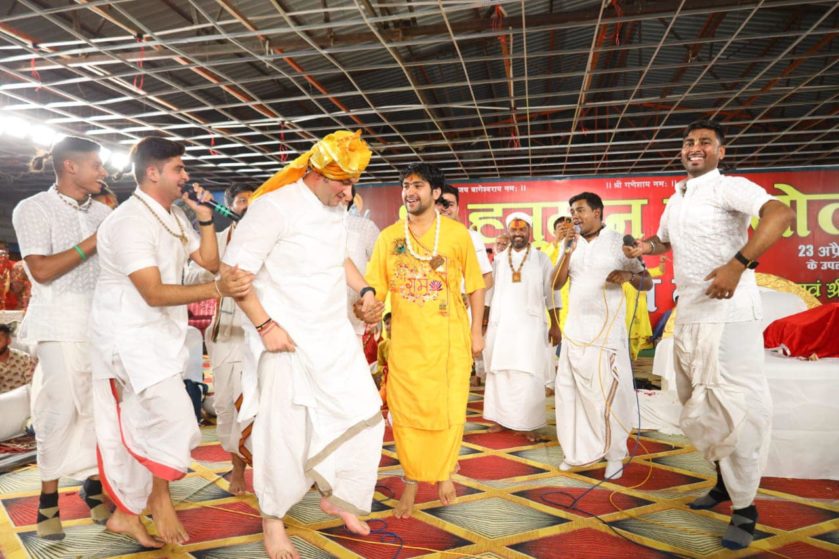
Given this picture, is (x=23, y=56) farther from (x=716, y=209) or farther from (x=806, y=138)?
(x=806, y=138)

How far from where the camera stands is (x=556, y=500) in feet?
10.0

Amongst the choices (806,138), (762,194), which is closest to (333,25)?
(762,194)

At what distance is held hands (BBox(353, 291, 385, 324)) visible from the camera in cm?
269

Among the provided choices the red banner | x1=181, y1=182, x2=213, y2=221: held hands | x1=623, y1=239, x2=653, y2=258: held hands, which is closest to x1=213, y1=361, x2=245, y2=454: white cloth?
x1=181, y1=182, x2=213, y2=221: held hands

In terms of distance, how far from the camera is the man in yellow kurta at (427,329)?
3004mm

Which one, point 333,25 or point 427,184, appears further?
point 333,25

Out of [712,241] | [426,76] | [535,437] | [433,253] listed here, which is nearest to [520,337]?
[535,437]

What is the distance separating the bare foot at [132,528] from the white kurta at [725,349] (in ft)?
8.00

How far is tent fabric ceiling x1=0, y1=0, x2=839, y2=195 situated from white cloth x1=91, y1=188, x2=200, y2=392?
3801mm

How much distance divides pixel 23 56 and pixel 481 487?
6.85m

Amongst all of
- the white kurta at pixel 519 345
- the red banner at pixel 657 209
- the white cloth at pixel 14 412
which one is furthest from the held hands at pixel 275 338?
the red banner at pixel 657 209

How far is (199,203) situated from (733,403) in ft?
8.22

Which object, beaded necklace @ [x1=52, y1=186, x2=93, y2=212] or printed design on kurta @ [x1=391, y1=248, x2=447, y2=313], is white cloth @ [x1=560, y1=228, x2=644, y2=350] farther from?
beaded necklace @ [x1=52, y1=186, x2=93, y2=212]

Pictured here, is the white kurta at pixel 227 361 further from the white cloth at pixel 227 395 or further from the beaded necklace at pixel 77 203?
the beaded necklace at pixel 77 203
